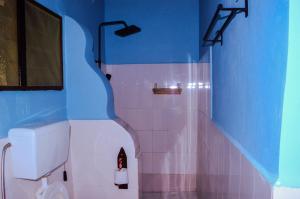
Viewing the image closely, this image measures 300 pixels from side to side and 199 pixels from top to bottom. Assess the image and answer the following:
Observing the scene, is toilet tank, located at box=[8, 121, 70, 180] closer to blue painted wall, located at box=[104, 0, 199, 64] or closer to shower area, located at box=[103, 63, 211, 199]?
shower area, located at box=[103, 63, 211, 199]

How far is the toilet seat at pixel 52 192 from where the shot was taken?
149 cm

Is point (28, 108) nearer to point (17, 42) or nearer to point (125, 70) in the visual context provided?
point (17, 42)

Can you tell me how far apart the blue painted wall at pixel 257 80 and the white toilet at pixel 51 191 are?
3.50 ft

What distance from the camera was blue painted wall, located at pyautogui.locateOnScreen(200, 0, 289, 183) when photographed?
748 millimetres

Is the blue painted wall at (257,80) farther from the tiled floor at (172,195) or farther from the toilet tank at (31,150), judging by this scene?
the tiled floor at (172,195)

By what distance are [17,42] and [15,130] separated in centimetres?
Answer: 48

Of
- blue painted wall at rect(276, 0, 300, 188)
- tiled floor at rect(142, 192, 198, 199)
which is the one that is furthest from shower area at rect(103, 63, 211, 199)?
blue painted wall at rect(276, 0, 300, 188)

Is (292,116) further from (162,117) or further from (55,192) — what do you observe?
(162,117)

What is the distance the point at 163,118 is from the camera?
326cm

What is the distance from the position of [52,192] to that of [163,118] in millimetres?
1882

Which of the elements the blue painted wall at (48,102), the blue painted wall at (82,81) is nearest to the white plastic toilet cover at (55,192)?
the blue painted wall at (48,102)

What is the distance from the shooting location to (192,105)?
3.21 metres

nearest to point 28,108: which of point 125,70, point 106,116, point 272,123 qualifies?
point 106,116

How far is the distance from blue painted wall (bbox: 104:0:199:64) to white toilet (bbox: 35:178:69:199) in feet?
6.36
